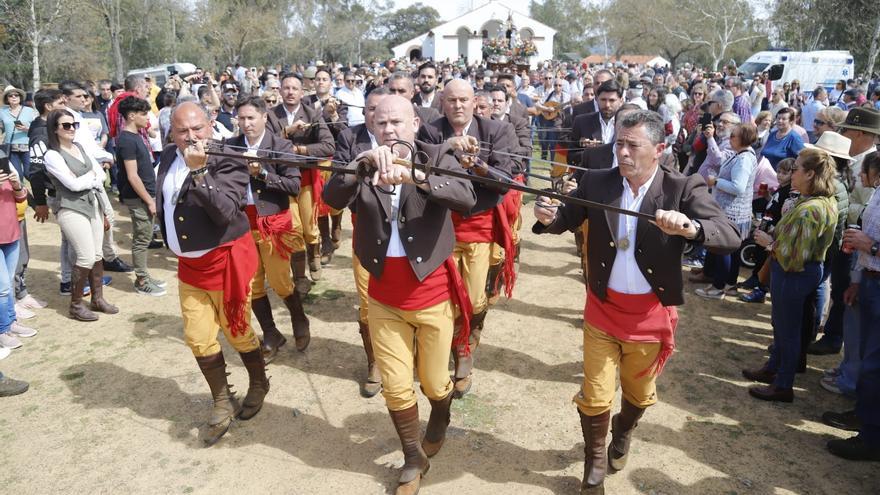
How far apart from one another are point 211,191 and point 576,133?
14.4 ft

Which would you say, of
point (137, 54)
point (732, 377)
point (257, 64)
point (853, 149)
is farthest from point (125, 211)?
point (257, 64)

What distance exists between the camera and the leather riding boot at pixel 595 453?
343 centimetres

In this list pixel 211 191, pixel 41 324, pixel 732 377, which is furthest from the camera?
pixel 41 324

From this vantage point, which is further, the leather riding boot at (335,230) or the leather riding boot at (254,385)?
the leather riding boot at (335,230)

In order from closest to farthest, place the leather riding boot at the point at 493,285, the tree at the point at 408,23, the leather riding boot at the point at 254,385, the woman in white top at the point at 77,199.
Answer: the leather riding boot at the point at 254,385
the leather riding boot at the point at 493,285
the woman in white top at the point at 77,199
the tree at the point at 408,23

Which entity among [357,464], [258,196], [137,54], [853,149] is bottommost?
[357,464]

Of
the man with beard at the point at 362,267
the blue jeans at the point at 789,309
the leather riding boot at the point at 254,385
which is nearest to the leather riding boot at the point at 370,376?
the man with beard at the point at 362,267

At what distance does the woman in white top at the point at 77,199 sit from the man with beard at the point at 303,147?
6.07ft

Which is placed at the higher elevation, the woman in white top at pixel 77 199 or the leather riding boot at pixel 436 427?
the woman in white top at pixel 77 199

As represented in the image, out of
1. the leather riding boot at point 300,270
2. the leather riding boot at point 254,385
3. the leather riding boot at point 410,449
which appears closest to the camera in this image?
the leather riding boot at point 410,449

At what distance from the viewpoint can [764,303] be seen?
21.5ft

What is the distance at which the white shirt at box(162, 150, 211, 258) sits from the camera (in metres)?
3.89

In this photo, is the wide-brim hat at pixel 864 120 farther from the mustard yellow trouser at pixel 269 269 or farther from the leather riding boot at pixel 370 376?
the mustard yellow trouser at pixel 269 269

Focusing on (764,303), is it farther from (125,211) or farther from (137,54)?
(137,54)
